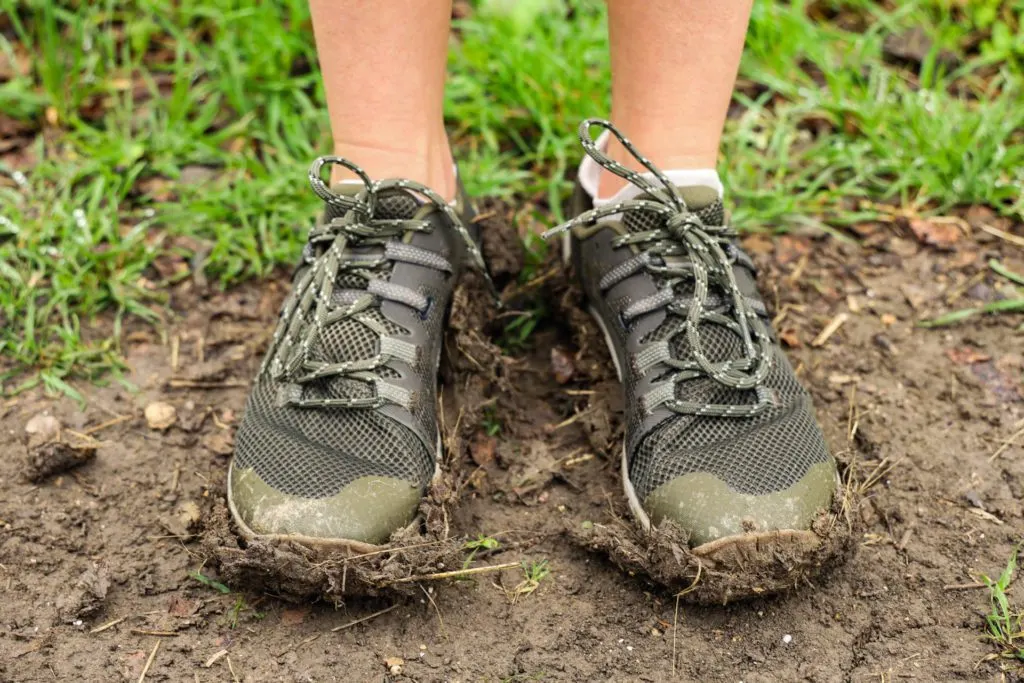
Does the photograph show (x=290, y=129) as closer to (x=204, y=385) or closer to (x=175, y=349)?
(x=175, y=349)

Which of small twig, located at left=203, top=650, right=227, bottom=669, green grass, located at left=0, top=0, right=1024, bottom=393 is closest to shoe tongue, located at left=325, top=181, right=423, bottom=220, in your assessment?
green grass, located at left=0, top=0, right=1024, bottom=393

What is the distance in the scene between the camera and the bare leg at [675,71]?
6.18ft

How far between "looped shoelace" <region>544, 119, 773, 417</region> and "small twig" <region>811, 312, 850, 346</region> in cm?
45

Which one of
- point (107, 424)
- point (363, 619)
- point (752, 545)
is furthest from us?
point (107, 424)

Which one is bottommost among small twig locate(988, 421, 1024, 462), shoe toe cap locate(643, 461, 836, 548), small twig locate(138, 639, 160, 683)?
small twig locate(988, 421, 1024, 462)

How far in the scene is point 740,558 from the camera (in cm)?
170

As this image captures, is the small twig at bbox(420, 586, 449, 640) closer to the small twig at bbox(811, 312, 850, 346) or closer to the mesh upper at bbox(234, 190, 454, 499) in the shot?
the mesh upper at bbox(234, 190, 454, 499)

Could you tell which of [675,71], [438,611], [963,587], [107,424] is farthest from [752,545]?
[107,424]

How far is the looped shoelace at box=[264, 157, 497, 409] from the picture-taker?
1909 millimetres

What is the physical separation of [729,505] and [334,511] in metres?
0.70

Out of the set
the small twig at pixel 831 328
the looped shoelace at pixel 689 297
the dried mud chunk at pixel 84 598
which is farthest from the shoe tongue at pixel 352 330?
the small twig at pixel 831 328

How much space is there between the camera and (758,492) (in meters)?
1.74

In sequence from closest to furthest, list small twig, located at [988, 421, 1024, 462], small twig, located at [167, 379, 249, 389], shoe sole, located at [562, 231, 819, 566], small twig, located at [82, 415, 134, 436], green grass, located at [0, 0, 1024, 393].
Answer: shoe sole, located at [562, 231, 819, 566] < small twig, located at [988, 421, 1024, 462] < small twig, located at [82, 415, 134, 436] < small twig, located at [167, 379, 249, 389] < green grass, located at [0, 0, 1024, 393]

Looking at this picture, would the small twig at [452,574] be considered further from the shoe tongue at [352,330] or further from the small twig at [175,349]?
the small twig at [175,349]
